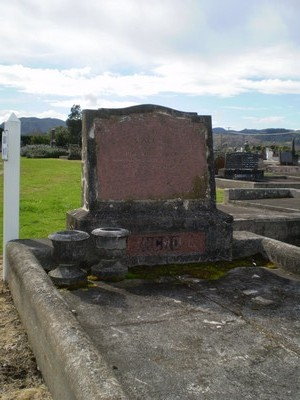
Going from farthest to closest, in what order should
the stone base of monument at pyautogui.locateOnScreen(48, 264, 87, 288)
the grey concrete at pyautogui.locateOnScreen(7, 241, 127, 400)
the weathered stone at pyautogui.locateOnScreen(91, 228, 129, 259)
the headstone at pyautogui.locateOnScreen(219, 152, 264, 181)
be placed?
the headstone at pyautogui.locateOnScreen(219, 152, 264, 181) → the weathered stone at pyautogui.locateOnScreen(91, 228, 129, 259) → the stone base of monument at pyautogui.locateOnScreen(48, 264, 87, 288) → the grey concrete at pyautogui.locateOnScreen(7, 241, 127, 400)

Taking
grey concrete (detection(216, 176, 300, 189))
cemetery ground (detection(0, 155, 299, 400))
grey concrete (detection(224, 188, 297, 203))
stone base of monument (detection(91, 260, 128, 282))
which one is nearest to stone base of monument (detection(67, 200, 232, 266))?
stone base of monument (detection(91, 260, 128, 282))

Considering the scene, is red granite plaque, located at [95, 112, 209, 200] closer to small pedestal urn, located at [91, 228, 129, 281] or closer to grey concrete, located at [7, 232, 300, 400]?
small pedestal urn, located at [91, 228, 129, 281]

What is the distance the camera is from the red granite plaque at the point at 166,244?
4965 millimetres

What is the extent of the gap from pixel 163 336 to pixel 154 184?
7.68 feet

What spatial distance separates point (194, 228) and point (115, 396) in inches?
→ 135

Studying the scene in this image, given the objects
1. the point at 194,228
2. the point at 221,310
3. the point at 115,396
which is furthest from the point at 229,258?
the point at 115,396

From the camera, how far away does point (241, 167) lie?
63.5 feet

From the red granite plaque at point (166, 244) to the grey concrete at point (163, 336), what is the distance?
57 cm

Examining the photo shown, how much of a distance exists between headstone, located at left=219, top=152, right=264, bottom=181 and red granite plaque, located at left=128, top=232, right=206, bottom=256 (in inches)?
553

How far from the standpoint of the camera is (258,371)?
2.66 meters

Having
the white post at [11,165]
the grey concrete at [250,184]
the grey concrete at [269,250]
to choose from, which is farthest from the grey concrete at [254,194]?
the white post at [11,165]

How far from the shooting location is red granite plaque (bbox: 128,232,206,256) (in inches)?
195

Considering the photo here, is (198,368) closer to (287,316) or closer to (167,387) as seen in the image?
(167,387)

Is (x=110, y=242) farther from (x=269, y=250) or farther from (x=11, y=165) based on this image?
(x=269, y=250)
